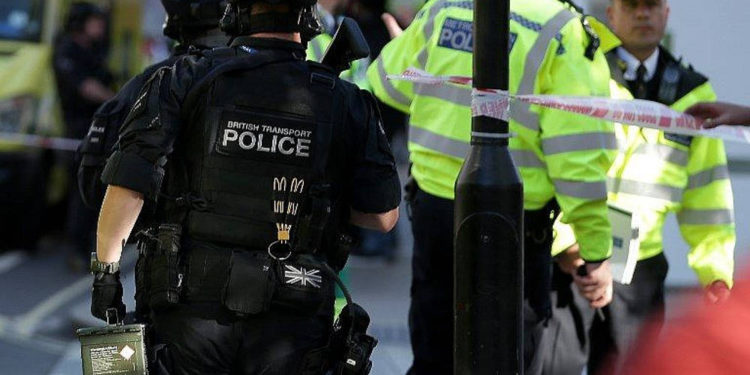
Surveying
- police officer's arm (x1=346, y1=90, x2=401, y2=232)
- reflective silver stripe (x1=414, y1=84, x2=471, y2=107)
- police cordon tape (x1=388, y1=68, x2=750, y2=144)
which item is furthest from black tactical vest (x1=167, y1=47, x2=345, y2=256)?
reflective silver stripe (x1=414, y1=84, x2=471, y2=107)

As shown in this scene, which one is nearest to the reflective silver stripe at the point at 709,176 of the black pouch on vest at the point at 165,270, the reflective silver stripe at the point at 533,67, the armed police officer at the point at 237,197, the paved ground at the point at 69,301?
the reflective silver stripe at the point at 533,67

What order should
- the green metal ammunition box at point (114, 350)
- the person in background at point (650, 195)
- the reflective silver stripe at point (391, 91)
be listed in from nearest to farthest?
the green metal ammunition box at point (114, 350) < the reflective silver stripe at point (391, 91) < the person in background at point (650, 195)

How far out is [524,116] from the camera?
5320 millimetres

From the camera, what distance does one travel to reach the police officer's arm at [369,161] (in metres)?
4.40

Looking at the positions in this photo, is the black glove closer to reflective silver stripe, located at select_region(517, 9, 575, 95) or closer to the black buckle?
the black buckle

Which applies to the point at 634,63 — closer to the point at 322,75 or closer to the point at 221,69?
the point at 322,75

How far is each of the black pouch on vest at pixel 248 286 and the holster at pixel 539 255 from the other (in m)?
1.46

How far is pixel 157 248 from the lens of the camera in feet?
14.0

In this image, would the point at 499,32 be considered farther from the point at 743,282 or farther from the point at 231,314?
the point at 743,282

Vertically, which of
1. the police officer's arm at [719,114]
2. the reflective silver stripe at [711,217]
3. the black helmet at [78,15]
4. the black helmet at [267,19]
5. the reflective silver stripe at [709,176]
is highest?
the black helmet at [267,19]

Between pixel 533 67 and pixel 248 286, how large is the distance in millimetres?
1536

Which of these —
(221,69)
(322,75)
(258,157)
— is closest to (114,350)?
Answer: (258,157)

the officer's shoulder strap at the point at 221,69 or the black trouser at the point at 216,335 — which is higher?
the officer's shoulder strap at the point at 221,69

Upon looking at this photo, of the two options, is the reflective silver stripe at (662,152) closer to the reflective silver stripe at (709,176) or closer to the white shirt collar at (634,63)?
the reflective silver stripe at (709,176)
